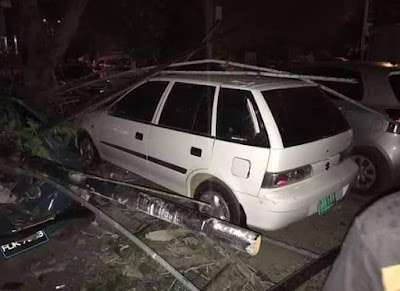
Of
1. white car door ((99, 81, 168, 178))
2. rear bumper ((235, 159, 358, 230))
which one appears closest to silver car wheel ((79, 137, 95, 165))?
white car door ((99, 81, 168, 178))

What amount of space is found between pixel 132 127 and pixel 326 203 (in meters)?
2.34

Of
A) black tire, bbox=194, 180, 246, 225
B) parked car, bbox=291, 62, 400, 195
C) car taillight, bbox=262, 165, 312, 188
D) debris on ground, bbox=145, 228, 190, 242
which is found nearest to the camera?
car taillight, bbox=262, 165, 312, 188

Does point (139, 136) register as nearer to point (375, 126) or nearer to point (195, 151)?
point (195, 151)

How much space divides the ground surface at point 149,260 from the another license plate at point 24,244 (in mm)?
187

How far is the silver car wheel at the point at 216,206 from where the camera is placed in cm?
358

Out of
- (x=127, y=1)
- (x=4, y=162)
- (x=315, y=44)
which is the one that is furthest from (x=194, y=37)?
(x=4, y=162)

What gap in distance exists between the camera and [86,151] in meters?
5.44

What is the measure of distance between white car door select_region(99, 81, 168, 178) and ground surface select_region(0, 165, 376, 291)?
77 cm

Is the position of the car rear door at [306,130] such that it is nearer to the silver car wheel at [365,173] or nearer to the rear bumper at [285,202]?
the rear bumper at [285,202]

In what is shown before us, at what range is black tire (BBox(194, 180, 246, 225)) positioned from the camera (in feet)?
11.3

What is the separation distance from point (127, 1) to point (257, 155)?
10674 mm

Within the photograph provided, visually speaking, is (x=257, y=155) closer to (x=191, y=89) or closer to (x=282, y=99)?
(x=282, y=99)

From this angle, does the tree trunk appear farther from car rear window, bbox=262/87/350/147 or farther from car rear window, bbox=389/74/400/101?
car rear window, bbox=389/74/400/101

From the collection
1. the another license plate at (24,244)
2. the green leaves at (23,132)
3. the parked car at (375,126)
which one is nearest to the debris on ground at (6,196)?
the green leaves at (23,132)
